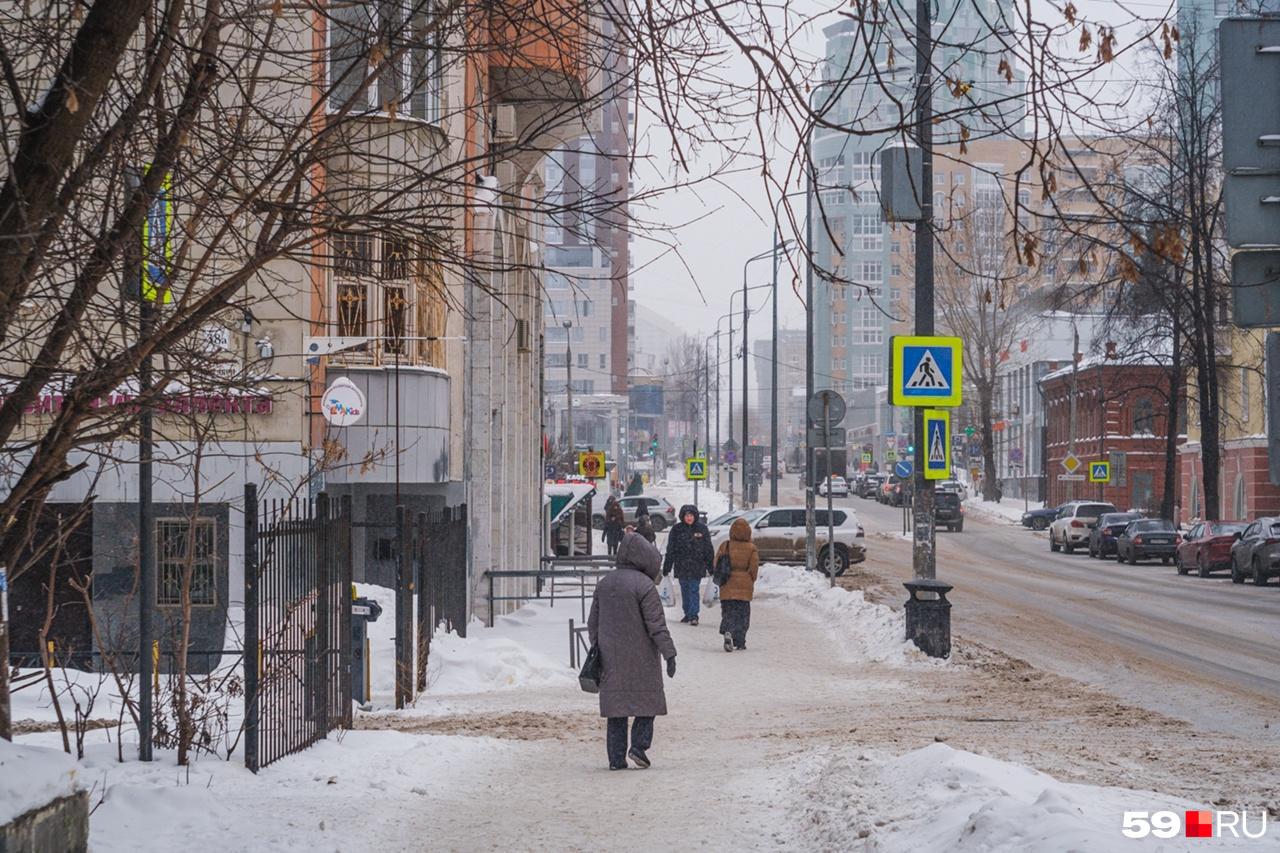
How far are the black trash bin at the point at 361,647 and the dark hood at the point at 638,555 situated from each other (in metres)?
2.93

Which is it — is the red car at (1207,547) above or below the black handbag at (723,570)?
below

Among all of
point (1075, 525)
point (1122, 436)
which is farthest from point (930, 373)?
point (1122, 436)

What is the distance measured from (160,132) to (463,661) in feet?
35.3

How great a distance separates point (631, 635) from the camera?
37.2 feet

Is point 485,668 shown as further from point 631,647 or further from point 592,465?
point 592,465

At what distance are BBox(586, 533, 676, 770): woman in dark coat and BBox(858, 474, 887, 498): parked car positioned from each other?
298 ft

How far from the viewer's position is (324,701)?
440 inches

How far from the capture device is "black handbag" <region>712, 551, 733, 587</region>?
20.9 m

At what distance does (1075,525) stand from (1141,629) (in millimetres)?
33283

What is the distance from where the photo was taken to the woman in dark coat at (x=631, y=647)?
36.2 ft

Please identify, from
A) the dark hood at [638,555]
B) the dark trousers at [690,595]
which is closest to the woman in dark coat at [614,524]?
the dark trousers at [690,595]

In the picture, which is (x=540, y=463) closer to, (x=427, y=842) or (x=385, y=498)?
(x=385, y=498)

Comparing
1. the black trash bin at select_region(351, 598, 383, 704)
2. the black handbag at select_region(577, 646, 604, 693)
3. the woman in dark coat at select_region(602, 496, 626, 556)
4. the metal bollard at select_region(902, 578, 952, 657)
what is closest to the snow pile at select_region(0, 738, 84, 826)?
the black handbag at select_region(577, 646, 604, 693)

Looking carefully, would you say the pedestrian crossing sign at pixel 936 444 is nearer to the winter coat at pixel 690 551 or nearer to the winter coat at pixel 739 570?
the winter coat at pixel 739 570
